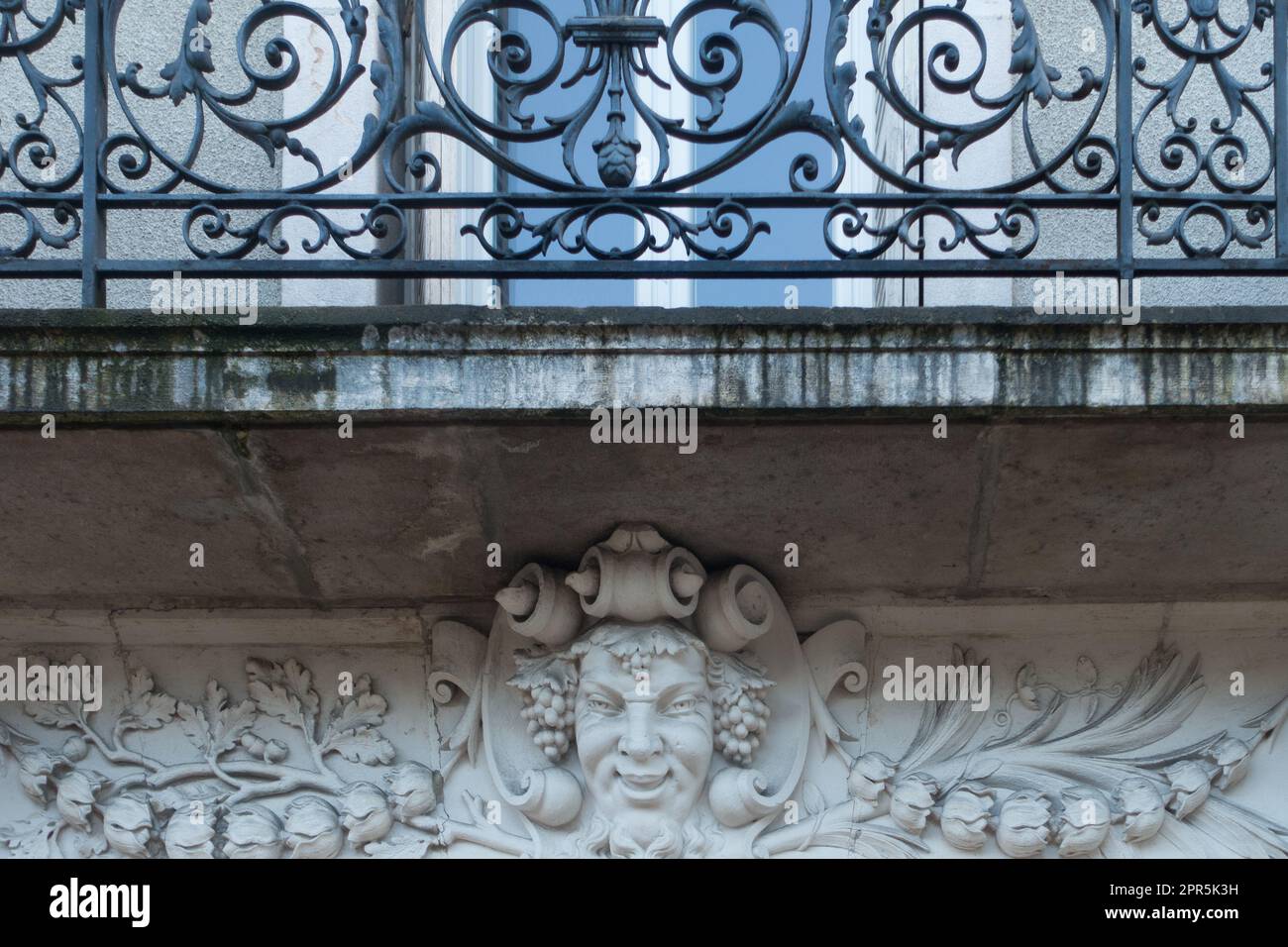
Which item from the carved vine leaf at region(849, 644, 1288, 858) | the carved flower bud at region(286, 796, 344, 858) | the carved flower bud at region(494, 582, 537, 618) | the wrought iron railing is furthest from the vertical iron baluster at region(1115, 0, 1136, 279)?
the carved flower bud at region(286, 796, 344, 858)

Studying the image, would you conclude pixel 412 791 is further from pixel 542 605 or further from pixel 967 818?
pixel 967 818

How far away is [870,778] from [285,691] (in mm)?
1467

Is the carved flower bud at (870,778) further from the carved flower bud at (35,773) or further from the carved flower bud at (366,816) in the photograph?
the carved flower bud at (35,773)

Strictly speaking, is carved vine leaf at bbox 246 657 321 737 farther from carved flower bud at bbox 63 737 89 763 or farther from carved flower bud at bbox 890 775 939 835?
carved flower bud at bbox 890 775 939 835

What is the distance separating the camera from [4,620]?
204 inches

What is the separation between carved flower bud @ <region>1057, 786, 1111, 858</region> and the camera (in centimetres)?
494

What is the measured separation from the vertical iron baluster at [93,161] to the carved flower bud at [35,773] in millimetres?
1158

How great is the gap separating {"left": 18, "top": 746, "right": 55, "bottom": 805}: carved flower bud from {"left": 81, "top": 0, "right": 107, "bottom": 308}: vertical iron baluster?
1158 millimetres

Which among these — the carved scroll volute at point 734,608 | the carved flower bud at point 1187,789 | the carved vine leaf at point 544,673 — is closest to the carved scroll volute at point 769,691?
the carved scroll volute at point 734,608

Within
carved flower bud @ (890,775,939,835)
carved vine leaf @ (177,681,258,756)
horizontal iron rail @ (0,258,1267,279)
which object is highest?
horizontal iron rail @ (0,258,1267,279)

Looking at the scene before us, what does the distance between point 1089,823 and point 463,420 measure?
1.81 meters

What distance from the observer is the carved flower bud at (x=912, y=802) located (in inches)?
196
